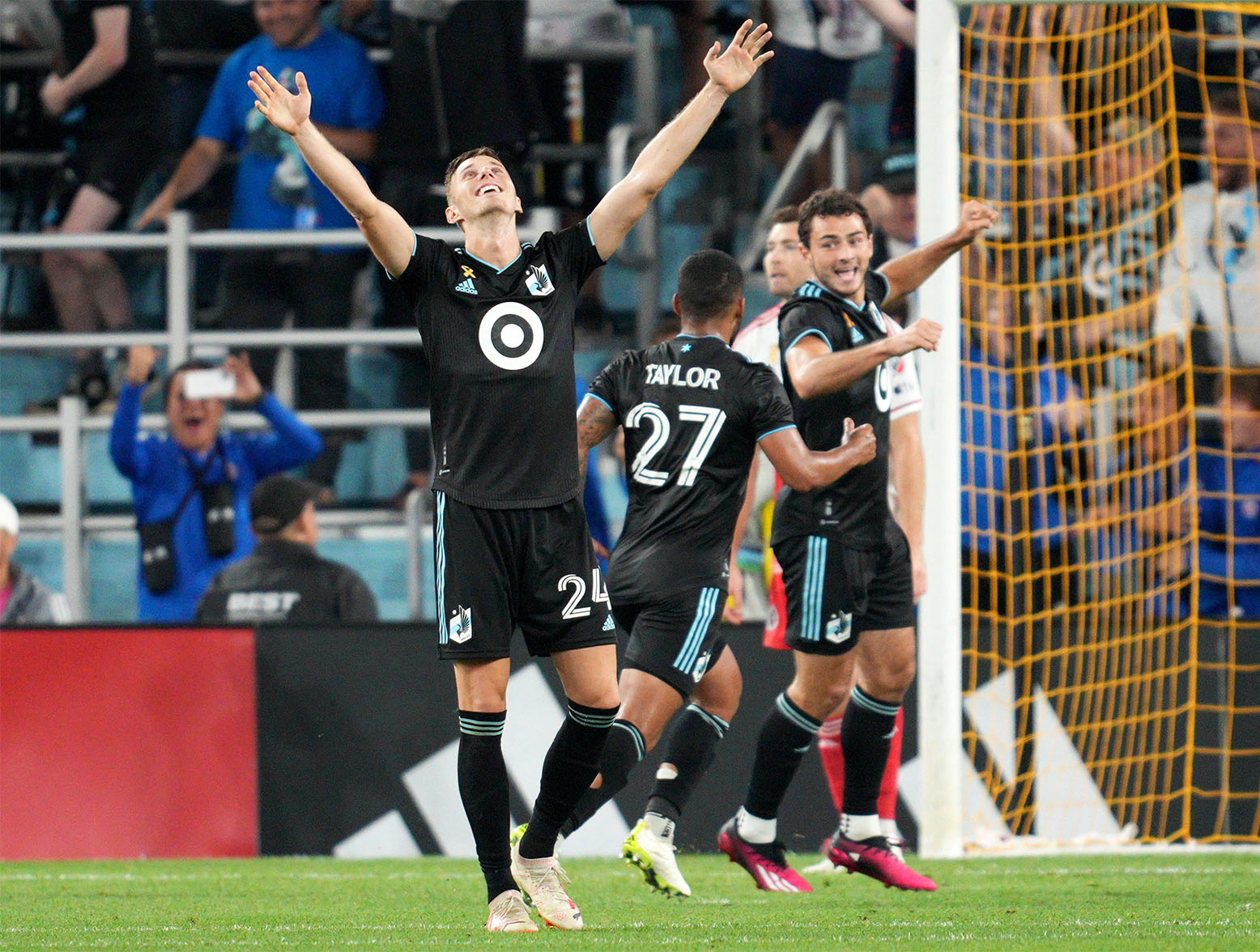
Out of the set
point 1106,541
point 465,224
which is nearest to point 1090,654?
point 1106,541

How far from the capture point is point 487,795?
14.4 ft

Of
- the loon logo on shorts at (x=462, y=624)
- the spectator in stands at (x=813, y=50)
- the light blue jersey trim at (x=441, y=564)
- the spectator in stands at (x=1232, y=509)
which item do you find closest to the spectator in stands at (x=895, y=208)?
the spectator in stands at (x=813, y=50)

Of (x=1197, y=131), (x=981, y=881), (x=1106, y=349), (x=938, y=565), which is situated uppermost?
(x=1197, y=131)

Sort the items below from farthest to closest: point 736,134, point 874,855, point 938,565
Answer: point 736,134 → point 938,565 → point 874,855

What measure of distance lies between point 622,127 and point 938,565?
13.6 ft

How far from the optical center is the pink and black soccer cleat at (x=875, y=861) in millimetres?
5504

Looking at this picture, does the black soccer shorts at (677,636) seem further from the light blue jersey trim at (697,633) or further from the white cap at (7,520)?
the white cap at (7,520)

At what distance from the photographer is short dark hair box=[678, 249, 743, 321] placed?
17.7ft

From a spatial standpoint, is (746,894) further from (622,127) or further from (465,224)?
(622,127)

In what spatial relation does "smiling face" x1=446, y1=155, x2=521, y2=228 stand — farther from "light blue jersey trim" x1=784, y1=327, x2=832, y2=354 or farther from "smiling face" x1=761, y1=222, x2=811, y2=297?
"smiling face" x1=761, y1=222, x2=811, y2=297

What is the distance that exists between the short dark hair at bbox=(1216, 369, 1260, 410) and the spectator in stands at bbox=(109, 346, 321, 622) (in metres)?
4.50

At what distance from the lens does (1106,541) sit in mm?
8688

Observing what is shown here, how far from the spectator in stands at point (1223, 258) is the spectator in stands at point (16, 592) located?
18.4 ft

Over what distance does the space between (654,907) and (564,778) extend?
0.76 metres
